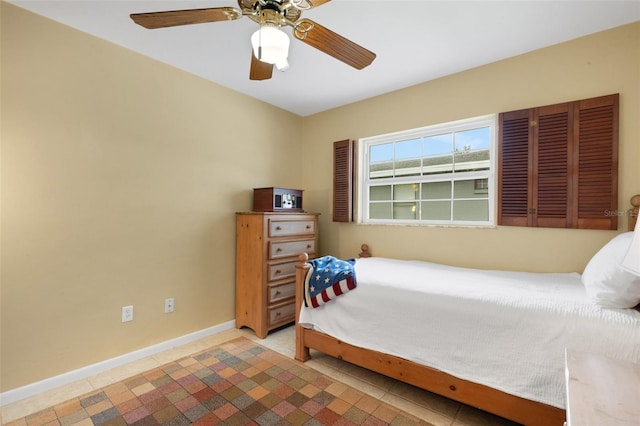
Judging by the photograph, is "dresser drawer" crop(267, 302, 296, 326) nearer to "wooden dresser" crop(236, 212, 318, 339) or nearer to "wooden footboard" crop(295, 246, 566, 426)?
"wooden dresser" crop(236, 212, 318, 339)

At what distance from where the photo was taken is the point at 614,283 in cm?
143

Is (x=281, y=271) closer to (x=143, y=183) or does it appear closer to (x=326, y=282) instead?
(x=326, y=282)

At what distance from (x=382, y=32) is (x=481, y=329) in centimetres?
202

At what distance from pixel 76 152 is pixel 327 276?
200 centimetres

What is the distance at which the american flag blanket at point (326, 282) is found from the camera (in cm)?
212

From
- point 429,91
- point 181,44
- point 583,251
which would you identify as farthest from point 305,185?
→ point 583,251

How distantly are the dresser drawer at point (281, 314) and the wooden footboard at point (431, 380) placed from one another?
585 mm

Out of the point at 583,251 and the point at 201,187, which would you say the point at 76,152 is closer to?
the point at 201,187

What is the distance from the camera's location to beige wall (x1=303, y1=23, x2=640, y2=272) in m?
2.03

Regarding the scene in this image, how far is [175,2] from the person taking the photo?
1845mm

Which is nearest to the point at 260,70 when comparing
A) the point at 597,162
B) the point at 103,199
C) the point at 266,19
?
the point at 266,19

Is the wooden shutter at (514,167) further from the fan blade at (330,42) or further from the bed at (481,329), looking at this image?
the fan blade at (330,42)

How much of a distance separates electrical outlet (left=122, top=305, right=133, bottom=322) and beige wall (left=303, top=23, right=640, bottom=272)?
6.93 ft

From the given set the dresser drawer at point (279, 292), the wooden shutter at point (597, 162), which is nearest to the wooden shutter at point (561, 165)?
the wooden shutter at point (597, 162)
